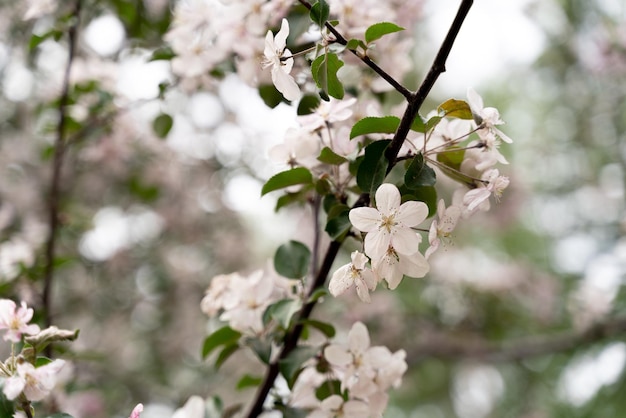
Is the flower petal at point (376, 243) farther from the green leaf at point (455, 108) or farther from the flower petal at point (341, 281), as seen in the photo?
the green leaf at point (455, 108)

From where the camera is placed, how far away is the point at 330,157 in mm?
843

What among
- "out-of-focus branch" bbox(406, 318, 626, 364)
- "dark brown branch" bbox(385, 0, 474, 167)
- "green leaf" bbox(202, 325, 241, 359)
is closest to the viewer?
"dark brown branch" bbox(385, 0, 474, 167)

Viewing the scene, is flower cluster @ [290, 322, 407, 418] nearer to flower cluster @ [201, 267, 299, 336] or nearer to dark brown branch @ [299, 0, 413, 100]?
flower cluster @ [201, 267, 299, 336]

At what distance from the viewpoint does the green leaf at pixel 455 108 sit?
79 cm

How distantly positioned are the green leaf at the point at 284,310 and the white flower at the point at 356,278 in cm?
18

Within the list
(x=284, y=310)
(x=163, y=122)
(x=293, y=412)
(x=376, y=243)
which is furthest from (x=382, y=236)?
(x=163, y=122)

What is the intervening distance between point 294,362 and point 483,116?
1.36ft

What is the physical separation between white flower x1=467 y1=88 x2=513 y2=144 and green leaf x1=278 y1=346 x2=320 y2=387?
1.24 feet

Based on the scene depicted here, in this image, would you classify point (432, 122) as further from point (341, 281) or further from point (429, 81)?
point (341, 281)

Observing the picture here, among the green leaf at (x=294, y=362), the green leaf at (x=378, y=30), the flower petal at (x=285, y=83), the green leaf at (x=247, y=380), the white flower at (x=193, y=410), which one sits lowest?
the green leaf at (x=247, y=380)

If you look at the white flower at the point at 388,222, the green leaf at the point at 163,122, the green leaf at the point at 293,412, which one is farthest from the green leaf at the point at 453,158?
the green leaf at the point at 163,122

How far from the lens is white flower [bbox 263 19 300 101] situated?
76cm

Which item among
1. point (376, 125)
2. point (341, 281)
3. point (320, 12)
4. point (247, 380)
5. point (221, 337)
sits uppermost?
point (320, 12)

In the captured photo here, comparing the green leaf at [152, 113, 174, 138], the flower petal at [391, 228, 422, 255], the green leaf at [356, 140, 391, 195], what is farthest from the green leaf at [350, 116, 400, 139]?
the green leaf at [152, 113, 174, 138]
